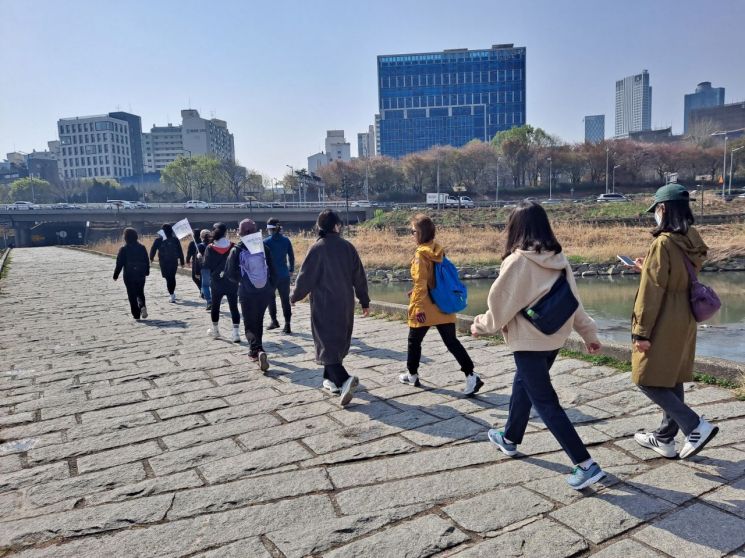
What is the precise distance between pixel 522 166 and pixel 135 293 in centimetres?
6448

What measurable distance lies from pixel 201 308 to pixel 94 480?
7389 mm

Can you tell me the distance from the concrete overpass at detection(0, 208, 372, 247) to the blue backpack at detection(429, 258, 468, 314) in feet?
148

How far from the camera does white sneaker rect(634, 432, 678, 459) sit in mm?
3162

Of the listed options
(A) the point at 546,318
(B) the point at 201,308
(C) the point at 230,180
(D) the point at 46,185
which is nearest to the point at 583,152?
(C) the point at 230,180

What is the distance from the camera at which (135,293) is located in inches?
363

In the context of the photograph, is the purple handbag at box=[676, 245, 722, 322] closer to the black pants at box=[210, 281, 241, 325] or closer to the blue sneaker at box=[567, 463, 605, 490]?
the blue sneaker at box=[567, 463, 605, 490]

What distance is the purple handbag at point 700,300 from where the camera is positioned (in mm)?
2934

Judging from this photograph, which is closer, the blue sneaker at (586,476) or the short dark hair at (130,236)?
the blue sneaker at (586,476)

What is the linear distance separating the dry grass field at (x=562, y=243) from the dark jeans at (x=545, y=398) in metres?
22.7

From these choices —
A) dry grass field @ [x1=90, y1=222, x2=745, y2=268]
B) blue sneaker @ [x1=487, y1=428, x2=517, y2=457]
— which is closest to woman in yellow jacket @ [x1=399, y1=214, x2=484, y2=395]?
blue sneaker @ [x1=487, y1=428, x2=517, y2=457]

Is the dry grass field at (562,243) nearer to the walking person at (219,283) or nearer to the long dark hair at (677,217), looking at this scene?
the walking person at (219,283)

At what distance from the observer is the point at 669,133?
335 feet

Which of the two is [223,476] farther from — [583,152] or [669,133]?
[669,133]

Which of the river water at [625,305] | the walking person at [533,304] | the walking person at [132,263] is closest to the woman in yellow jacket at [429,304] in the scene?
the walking person at [533,304]
